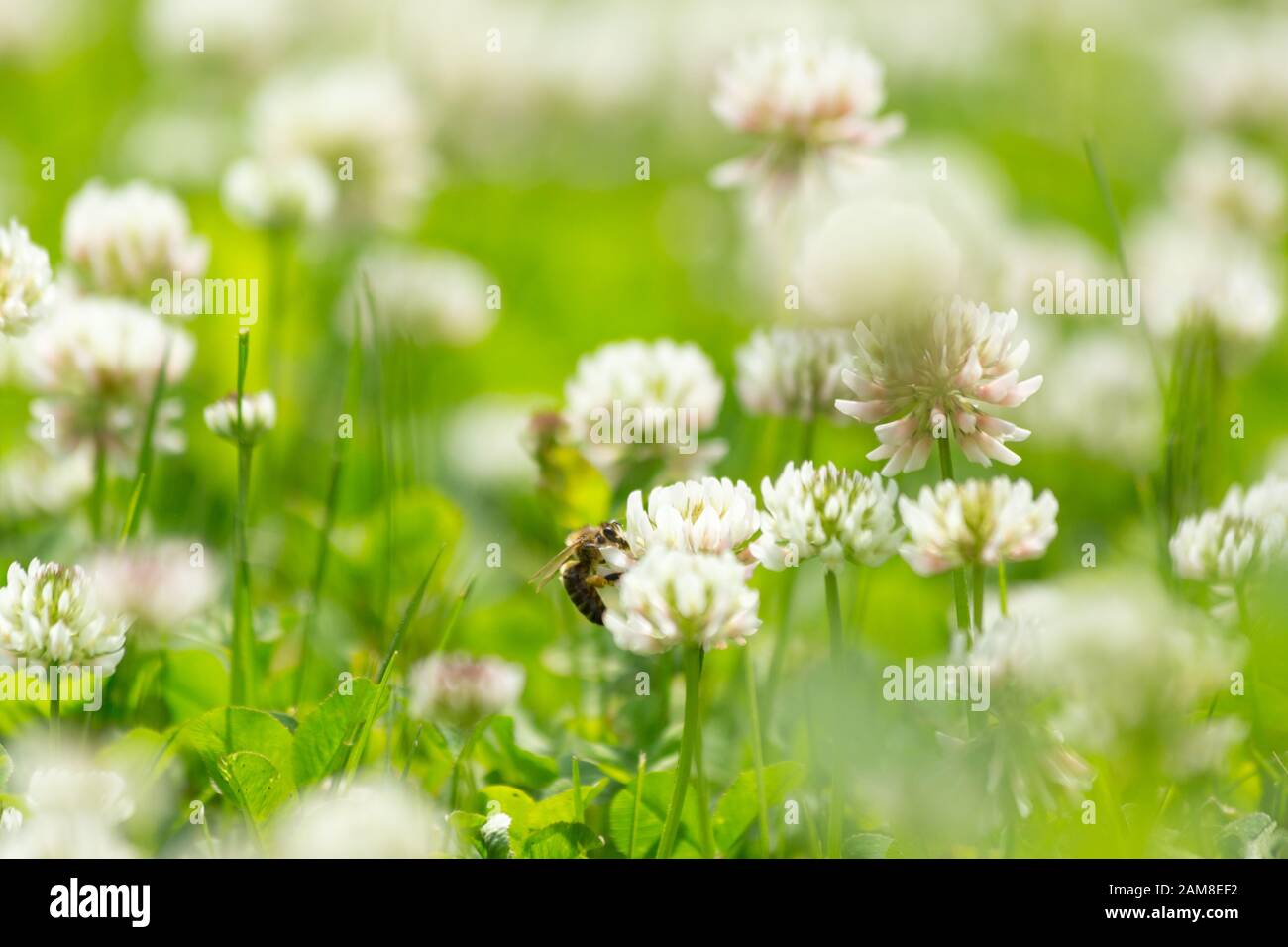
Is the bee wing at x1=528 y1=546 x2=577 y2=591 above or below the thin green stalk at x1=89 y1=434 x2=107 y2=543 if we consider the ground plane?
below

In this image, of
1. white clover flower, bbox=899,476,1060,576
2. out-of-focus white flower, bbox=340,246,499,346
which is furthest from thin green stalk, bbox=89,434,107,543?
out-of-focus white flower, bbox=340,246,499,346

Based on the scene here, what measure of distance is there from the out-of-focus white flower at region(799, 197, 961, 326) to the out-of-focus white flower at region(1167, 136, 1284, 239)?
98cm

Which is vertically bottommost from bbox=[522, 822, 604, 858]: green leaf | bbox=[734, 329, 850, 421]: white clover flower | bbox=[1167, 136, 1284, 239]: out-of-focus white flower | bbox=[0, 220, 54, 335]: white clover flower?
bbox=[522, 822, 604, 858]: green leaf

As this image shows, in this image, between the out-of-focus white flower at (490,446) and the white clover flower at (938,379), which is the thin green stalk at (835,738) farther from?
the out-of-focus white flower at (490,446)

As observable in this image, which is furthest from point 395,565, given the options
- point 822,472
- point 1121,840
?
point 1121,840

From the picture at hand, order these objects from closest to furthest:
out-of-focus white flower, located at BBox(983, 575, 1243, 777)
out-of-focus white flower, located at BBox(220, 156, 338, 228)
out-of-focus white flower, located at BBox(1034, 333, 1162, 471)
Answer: out-of-focus white flower, located at BBox(983, 575, 1243, 777)
out-of-focus white flower, located at BBox(220, 156, 338, 228)
out-of-focus white flower, located at BBox(1034, 333, 1162, 471)

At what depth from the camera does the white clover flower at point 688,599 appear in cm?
91

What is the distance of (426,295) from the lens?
243 centimetres

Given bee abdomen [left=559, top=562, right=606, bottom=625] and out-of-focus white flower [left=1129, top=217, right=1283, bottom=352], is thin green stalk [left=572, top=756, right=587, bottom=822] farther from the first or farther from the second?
out-of-focus white flower [left=1129, top=217, right=1283, bottom=352]

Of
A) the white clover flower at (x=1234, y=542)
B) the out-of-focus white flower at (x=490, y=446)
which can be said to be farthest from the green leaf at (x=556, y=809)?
the out-of-focus white flower at (x=490, y=446)

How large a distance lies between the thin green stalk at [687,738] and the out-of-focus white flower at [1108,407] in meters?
1.12

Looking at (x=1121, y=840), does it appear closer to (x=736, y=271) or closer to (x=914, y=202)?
(x=914, y=202)

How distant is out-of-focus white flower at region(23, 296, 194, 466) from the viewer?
4.64 feet

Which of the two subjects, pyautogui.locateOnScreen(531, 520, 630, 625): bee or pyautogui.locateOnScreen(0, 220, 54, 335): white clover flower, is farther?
pyautogui.locateOnScreen(531, 520, 630, 625): bee
